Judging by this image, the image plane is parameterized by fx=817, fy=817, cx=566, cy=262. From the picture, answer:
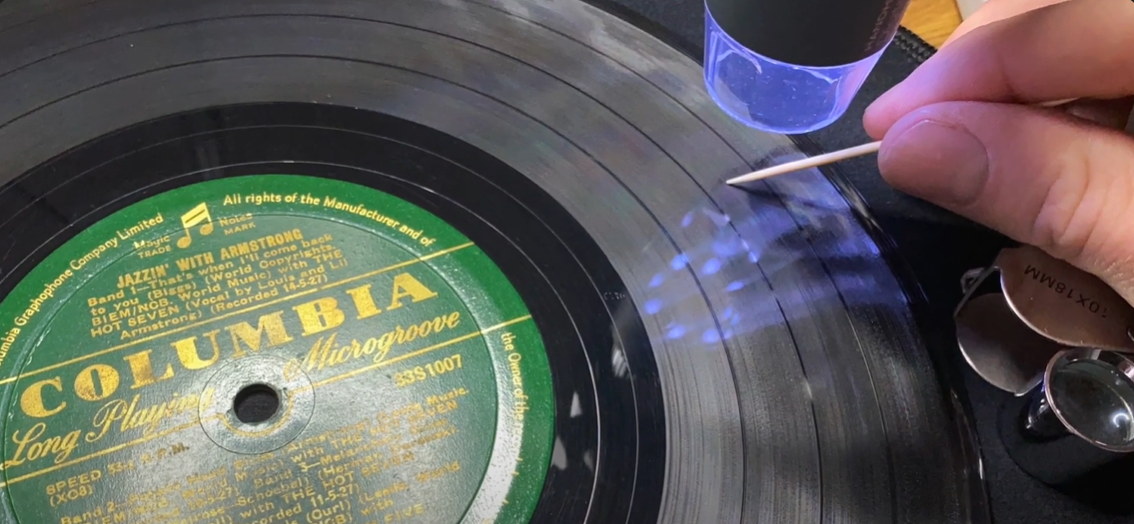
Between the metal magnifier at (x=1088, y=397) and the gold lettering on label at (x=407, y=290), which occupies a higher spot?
the gold lettering on label at (x=407, y=290)

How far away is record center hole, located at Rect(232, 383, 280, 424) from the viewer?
53 cm

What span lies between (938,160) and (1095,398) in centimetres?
18

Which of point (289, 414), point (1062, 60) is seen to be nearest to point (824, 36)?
point (1062, 60)

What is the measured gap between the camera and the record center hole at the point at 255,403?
0.53 metres

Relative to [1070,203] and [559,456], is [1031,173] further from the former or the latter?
[559,456]

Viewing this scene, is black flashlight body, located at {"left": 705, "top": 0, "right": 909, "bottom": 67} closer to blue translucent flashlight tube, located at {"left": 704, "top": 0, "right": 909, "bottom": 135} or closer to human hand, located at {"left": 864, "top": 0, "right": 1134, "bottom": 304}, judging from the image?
blue translucent flashlight tube, located at {"left": 704, "top": 0, "right": 909, "bottom": 135}

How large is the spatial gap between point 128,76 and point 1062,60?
0.66 m

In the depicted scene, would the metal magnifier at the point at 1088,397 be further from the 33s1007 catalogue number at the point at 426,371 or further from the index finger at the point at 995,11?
the 33s1007 catalogue number at the point at 426,371

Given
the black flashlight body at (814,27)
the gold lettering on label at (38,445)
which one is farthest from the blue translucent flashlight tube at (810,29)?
the gold lettering on label at (38,445)

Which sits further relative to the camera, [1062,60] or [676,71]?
[676,71]

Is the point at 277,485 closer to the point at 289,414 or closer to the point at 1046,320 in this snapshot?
the point at 289,414

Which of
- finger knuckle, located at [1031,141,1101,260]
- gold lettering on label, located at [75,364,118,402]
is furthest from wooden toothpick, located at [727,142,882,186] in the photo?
gold lettering on label, located at [75,364,118,402]

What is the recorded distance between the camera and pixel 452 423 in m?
0.53

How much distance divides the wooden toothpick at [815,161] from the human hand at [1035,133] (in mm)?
21
